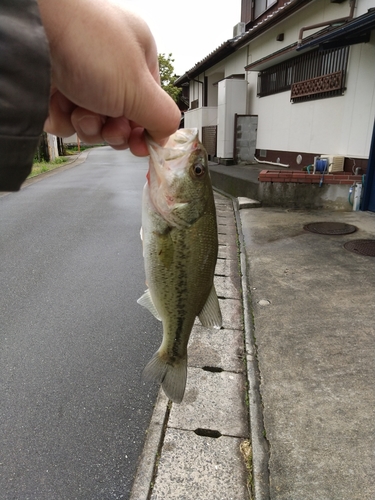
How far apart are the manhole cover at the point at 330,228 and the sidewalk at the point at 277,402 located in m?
1.76

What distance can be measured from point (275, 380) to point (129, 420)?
1.11m

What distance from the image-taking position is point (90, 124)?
4.90ft

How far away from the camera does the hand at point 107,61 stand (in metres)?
0.99

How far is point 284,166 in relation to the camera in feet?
35.6

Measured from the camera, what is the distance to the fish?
154 cm

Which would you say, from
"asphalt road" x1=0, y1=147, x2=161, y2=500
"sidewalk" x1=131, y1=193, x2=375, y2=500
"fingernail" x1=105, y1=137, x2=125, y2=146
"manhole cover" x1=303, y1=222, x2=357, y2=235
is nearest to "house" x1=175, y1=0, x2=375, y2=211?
"manhole cover" x1=303, y1=222, x2=357, y2=235

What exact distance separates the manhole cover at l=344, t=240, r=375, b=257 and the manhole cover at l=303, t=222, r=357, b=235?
0.52 metres

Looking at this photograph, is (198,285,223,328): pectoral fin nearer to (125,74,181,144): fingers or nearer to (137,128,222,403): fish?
(137,128,222,403): fish

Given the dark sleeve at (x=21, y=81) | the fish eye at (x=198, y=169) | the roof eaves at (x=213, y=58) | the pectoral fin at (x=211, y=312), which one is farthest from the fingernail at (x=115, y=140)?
the roof eaves at (x=213, y=58)

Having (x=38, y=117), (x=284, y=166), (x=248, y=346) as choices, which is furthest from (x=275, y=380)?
(x=284, y=166)

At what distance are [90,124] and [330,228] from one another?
19.3 ft

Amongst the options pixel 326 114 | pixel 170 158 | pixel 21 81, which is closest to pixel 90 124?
pixel 170 158

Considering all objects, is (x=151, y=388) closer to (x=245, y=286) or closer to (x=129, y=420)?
(x=129, y=420)

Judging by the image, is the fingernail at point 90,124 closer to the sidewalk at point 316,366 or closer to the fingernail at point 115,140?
the fingernail at point 115,140
